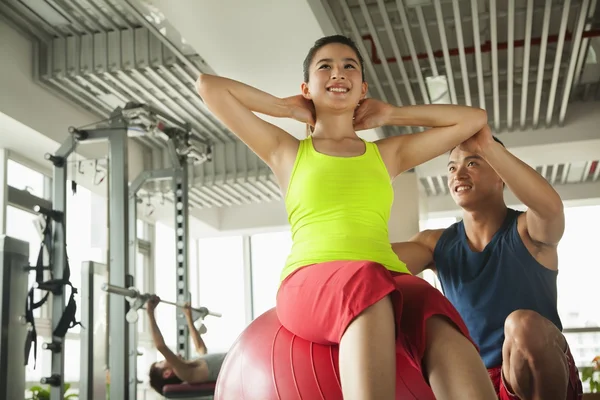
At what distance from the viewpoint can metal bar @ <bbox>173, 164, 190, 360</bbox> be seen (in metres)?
5.62

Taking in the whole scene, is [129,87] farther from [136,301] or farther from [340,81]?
[340,81]

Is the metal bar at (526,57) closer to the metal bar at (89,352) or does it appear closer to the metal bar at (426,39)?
the metal bar at (426,39)

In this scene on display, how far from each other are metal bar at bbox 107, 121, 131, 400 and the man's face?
9.74ft

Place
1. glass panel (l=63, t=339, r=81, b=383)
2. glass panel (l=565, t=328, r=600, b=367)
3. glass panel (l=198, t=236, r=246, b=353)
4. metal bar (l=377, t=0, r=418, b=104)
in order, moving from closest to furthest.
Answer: metal bar (l=377, t=0, r=418, b=104), glass panel (l=63, t=339, r=81, b=383), glass panel (l=565, t=328, r=600, b=367), glass panel (l=198, t=236, r=246, b=353)

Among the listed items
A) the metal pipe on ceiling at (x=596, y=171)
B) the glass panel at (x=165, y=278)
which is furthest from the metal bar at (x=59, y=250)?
the metal pipe on ceiling at (x=596, y=171)

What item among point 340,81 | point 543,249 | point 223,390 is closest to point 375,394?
point 223,390

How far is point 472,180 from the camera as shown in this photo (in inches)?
87.4

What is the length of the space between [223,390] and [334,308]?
1.36ft

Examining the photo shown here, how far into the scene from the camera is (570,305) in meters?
9.52

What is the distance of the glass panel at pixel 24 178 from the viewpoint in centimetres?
667

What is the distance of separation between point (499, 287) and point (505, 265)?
0.07 meters

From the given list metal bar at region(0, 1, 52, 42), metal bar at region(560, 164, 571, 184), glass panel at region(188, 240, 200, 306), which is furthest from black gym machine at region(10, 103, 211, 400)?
metal bar at region(560, 164, 571, 184)

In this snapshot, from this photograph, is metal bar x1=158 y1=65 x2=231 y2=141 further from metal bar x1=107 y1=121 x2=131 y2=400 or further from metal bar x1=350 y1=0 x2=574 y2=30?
metal bar x1=350 y1=0 x2=574 y2=30

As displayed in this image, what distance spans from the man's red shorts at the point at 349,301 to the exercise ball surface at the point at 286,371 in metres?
0.03
